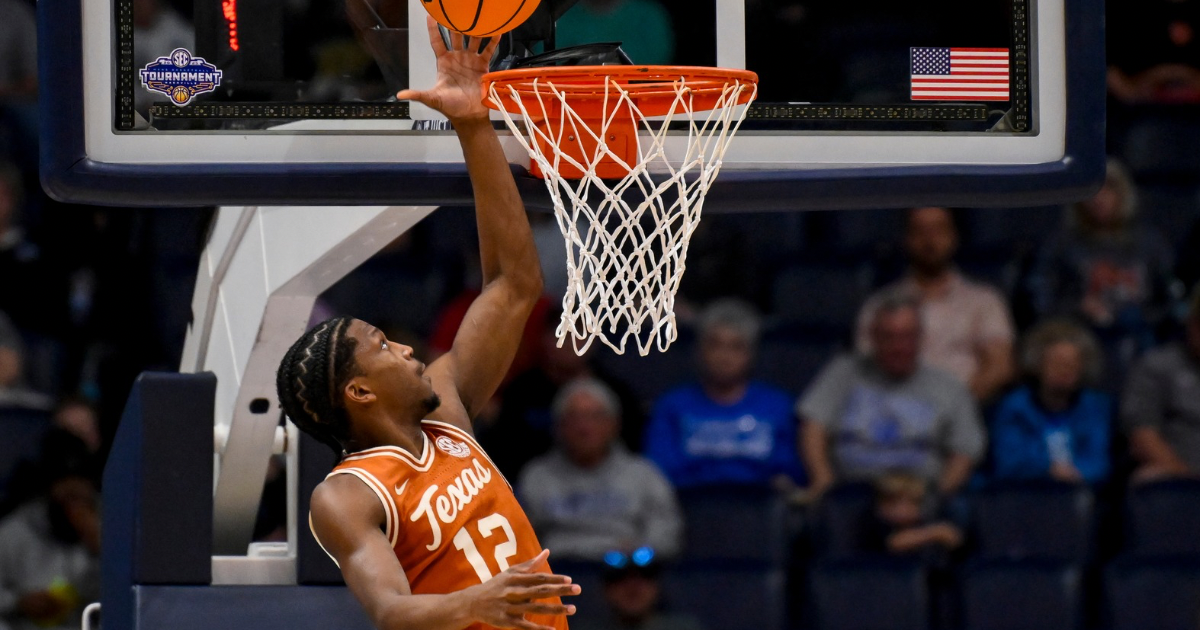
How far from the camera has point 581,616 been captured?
540 cm

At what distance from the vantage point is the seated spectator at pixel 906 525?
223 inches

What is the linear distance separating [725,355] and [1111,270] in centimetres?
176

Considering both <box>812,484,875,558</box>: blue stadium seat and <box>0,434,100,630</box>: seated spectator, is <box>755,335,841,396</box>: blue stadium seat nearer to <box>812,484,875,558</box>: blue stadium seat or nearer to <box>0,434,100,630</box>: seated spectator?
<box>812,484,875,558</box>: blue stadium seat

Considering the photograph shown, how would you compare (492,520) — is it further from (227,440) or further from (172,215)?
Result: (172,215)

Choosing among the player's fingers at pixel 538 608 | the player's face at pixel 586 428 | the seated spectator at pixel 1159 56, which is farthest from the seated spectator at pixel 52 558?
the seated spectator at pixel 1159 56

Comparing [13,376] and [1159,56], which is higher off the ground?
[1159,56]

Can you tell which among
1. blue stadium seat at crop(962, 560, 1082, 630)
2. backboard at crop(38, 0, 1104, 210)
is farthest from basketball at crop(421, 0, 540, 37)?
blue stadium seat at crop(962, 560, 1082, 630)

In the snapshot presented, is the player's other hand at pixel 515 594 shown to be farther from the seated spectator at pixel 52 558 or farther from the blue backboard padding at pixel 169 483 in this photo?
the seated spectator at pixel 52 558

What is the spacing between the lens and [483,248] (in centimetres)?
316

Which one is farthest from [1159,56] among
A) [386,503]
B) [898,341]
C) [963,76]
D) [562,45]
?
[386,503]

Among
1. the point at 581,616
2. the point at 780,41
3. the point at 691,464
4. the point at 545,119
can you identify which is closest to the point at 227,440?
the point at 545,119

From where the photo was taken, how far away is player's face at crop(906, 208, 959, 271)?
5984 millimetres

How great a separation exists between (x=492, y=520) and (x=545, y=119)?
783 mm

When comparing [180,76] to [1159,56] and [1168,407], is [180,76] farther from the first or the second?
[1159,56]
